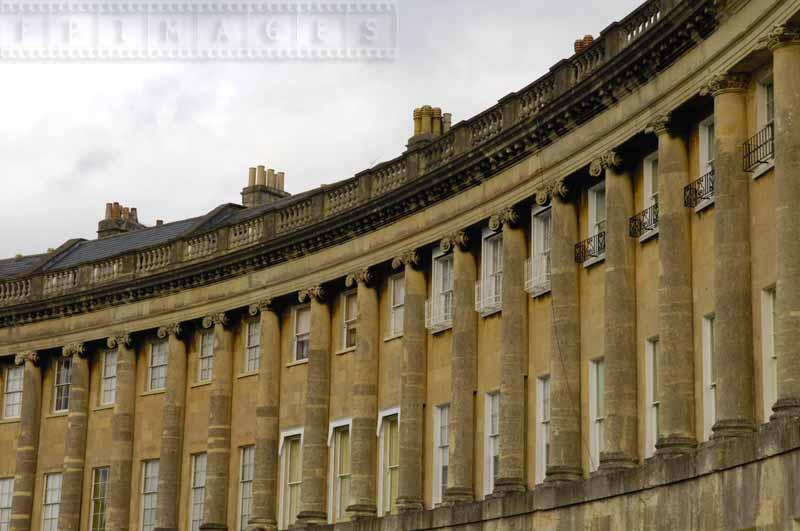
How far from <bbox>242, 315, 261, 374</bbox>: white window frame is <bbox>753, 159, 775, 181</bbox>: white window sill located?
24452 mm

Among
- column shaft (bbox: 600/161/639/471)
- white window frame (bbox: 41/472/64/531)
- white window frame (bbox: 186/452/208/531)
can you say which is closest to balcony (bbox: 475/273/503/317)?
column shaft (bbox: 600/161/639/471)

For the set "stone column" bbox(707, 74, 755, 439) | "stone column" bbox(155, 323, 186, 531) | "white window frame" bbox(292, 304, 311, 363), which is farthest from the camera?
"stone column" bbox(155, 323, 186, 531)

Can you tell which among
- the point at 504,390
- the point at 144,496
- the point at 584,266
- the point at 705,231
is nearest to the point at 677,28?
the point at 705,231

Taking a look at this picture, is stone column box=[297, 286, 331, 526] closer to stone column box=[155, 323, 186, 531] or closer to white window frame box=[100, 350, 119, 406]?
stone column box=[155, 323, 186, 531]

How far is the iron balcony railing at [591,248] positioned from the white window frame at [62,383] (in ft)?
86.5

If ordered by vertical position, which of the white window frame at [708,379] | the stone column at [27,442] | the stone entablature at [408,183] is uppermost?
the stone entablature at [408,183]

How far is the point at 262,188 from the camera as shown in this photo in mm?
69875

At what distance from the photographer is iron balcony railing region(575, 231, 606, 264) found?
128 ft

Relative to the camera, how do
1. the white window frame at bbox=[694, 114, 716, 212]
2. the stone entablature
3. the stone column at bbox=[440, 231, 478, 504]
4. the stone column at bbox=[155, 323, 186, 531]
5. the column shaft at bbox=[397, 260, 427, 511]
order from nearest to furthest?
1. the white window frame at bbox=[694, 114, 716, 212]
2. the stone entablature
3. the stone column at bbox=[440, 231, 478, 504]
4. the column shaft at bbox=[397, 260, 427, 511]
5. the stone column at bbox=[155, 323, 186, 531]

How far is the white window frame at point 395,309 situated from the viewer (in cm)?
4866

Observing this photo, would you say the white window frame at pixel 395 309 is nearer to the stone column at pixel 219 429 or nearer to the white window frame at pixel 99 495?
the stone column at pixel 219 429

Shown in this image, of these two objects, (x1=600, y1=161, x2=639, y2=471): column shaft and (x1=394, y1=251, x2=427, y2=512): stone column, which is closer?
(x1=600, y1=161, x2=639, y2=471): column shaft

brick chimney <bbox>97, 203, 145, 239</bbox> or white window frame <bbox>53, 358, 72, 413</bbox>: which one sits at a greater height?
brick chimney <bbox>97, 203, 145, 239</bbox>

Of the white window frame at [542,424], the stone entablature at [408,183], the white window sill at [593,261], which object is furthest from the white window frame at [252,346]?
the white window sill at [593,261]
